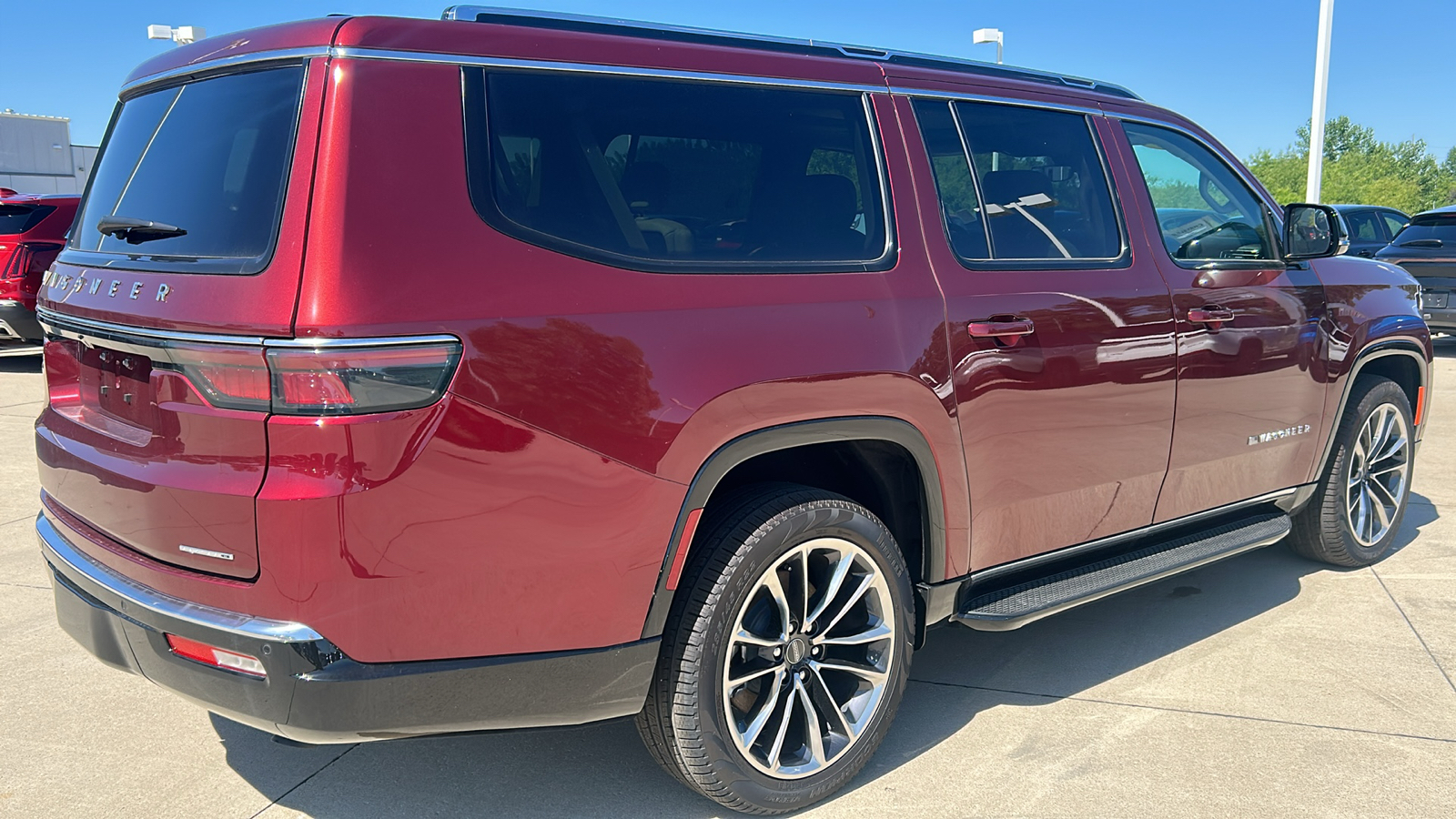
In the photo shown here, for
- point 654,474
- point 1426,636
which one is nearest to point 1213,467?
point 1426,636

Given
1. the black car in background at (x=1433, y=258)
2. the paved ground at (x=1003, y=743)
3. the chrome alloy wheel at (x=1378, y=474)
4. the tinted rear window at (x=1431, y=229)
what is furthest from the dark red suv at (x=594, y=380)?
the tinted rear window at (x=1431, y=229)

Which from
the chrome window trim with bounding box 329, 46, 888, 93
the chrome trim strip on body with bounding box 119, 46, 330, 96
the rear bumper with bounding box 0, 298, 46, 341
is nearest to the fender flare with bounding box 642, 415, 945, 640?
the chrome window trim with bounding box 329, 46, 888, 93

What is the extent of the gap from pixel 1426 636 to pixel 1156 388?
162 cm

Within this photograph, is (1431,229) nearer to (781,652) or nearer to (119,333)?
(781,652)

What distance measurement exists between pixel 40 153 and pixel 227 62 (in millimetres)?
50241

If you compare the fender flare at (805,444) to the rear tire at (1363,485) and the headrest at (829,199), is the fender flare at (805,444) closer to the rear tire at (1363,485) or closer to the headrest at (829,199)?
the headrest at (829,199)

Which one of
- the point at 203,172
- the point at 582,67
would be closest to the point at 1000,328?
the point at 582,67

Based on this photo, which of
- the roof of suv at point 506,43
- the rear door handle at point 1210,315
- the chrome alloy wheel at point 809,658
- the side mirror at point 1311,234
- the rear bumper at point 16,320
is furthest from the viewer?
the rear bumper at point 16,320

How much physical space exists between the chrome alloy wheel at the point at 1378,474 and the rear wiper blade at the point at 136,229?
4527 mm

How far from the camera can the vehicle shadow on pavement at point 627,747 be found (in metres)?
3.00

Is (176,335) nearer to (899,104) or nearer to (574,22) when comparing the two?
(574,22)

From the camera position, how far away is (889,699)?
10.3 ft

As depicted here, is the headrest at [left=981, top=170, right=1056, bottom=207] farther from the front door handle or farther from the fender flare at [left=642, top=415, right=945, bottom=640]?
the fender flare at [left=642, top=415, right=945, bottom=640]

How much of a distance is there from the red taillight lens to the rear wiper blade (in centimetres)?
61
